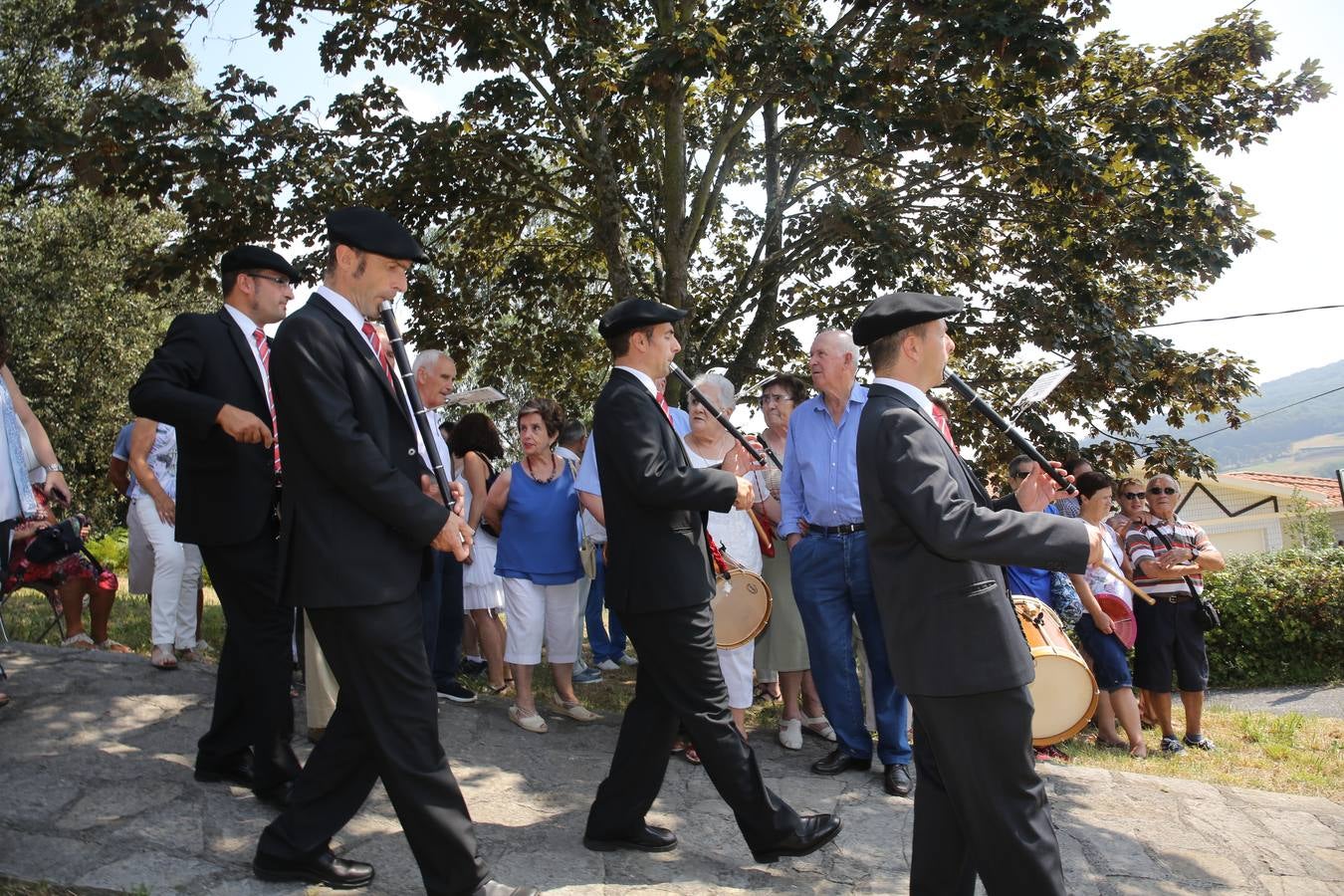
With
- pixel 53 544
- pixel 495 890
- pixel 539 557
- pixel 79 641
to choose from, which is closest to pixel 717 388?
pixel 539 557

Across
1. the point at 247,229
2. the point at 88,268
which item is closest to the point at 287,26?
the point at 247,229

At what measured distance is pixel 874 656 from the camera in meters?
5.54

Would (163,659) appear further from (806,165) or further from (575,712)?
(806,165)

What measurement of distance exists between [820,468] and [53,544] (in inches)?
200

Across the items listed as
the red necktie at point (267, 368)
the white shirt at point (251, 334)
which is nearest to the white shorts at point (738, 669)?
the red necktie at point (267, 368)

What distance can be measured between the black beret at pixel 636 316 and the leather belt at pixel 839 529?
1811 millimetres

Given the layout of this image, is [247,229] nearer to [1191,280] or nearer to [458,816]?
[458,816]

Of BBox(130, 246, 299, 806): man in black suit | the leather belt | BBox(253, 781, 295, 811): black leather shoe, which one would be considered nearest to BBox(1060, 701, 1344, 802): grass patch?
the leather belt

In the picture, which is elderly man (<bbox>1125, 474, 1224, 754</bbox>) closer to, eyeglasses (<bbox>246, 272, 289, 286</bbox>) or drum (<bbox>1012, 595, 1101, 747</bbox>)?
drum (<bbox>1012, 595, 1101, 747</bbox>)

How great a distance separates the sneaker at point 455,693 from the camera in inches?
253

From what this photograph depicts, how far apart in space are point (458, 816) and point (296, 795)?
657 millimetres

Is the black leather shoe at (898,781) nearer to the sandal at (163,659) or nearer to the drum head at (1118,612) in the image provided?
the drum head at (1118,612)

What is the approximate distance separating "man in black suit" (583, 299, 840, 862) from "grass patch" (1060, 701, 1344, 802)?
10.2 feet

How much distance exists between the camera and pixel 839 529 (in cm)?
562
